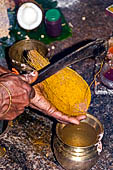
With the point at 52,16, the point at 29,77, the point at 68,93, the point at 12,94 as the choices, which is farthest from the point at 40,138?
the point at 52,16

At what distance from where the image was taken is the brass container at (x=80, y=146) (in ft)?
8.09

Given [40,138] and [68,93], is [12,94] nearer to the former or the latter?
[68,93]

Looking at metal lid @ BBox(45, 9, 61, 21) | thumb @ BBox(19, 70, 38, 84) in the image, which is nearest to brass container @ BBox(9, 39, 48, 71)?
metal lid @ BBox(45, 9, 61, 21)

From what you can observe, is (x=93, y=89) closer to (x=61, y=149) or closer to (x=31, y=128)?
(x=31, y=128)

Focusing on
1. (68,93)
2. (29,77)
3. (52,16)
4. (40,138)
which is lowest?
(40,138)

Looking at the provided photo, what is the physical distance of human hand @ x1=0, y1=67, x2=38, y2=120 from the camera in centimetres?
211

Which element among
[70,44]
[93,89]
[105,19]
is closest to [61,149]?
[93,89]

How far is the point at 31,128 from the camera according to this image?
3.16 m

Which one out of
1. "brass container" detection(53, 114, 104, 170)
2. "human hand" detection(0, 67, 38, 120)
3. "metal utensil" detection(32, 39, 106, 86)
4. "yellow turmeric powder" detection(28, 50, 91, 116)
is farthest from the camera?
"yellow turmeric powder" detection(28, 50, 91, 116)

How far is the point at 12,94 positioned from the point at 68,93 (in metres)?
0.83

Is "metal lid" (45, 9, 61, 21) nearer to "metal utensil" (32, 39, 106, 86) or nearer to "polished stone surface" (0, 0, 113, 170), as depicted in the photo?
"polished stone surface" (0, 0, 113, 170)

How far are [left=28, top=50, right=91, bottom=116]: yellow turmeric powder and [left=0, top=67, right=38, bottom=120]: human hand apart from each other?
2.14ft

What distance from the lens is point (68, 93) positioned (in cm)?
284

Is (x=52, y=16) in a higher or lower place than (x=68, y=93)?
higher
